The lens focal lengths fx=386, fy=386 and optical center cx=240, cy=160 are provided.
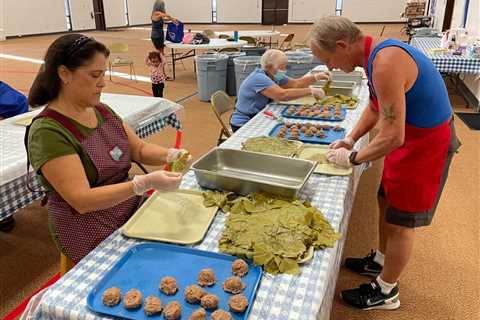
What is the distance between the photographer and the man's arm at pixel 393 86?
1.26 meters

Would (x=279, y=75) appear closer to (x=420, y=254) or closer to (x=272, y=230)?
(x=420, y=254)

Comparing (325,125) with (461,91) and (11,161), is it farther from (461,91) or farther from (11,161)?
(461,91)

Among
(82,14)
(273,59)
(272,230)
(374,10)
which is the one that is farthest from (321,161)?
(374,10)

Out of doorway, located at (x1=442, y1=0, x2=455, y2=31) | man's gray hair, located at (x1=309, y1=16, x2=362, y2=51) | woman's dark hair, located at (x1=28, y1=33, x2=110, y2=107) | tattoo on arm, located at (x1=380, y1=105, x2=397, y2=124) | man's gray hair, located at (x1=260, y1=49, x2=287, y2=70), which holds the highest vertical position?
doorway, located at (x1=442, y1=0, x2=455, y2=31)

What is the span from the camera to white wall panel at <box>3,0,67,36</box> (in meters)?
11.8

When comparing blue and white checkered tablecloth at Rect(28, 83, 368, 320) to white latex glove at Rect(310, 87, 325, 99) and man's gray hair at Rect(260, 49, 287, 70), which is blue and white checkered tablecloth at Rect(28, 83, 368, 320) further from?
man's gray hair at Rect(260, 49, 287, 70)

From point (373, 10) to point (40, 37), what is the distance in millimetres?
12495

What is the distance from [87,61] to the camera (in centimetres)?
118

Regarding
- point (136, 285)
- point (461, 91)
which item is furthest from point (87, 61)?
point (461, 91)

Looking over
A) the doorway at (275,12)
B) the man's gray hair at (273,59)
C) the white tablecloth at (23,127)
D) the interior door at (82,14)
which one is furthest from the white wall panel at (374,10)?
the white tablecloth at (23,127)

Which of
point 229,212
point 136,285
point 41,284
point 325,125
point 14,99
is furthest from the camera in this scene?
point 14,99

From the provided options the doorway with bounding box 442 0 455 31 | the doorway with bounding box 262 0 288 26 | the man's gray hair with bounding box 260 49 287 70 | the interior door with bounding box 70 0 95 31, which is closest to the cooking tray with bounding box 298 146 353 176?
the man's gray hair with bounding box 260 49 287 70

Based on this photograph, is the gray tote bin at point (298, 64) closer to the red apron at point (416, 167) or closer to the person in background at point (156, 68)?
the person in background at point (156, 68)

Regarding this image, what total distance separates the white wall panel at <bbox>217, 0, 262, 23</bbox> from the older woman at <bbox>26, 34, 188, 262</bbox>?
1655 centimetres
